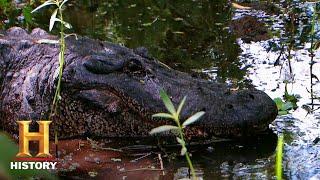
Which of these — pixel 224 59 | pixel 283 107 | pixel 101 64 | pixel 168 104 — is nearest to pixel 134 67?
pixel 101 64

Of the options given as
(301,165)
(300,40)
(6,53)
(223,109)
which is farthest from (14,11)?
(301,165)

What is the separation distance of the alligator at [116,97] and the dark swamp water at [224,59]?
0.47 feet

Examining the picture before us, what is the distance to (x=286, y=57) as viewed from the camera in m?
5.10

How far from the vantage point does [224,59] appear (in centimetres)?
527

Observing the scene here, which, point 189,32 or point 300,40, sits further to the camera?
point 189,32

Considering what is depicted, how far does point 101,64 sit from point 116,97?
28cm

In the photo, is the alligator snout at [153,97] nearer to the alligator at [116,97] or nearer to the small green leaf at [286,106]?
the alligator at [116,97]

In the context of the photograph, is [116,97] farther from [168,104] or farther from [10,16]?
[10,16]

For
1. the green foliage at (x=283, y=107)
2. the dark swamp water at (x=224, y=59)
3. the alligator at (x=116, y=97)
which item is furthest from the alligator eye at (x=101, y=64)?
the green foliage at (x=283, y=107)

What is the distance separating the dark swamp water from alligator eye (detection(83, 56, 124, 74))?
52 centimetres

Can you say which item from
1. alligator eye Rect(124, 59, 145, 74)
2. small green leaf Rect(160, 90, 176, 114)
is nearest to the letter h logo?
alligator eye Rect(124, 59, 145, 74)

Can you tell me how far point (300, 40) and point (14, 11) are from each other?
4.12 meters

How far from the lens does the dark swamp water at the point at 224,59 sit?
124 inches

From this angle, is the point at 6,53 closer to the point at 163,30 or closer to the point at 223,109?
the point at 223,109
